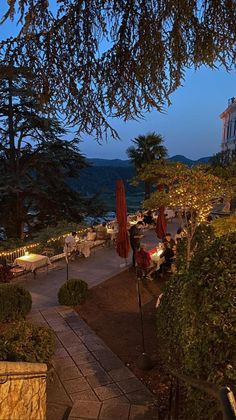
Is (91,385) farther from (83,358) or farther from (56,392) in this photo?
(83,358)

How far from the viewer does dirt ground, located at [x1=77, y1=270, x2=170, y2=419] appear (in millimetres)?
6781

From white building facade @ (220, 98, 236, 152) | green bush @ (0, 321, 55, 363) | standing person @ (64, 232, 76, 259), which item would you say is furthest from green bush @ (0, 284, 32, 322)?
white building facade @ (220, 98, 236, 152)

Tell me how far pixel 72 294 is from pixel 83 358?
2973 millimetres

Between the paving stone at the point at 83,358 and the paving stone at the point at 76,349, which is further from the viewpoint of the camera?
the paving stone at the point at 76,349

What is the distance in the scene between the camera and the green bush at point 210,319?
3523 mm

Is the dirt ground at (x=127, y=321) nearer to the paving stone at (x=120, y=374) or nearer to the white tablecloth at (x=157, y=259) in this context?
the paving stone at (x=120, y=374)

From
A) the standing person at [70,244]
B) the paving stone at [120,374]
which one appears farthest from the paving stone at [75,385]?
the standing person at [70,244]

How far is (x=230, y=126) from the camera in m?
62.4

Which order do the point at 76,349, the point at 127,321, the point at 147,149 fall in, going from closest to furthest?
the point at 76,349 → the point at 127,321 → the point at 147,149

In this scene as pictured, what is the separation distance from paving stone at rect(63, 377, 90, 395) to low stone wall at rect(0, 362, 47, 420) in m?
1.81

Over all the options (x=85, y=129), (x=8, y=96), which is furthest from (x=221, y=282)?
(x=8, y=96)

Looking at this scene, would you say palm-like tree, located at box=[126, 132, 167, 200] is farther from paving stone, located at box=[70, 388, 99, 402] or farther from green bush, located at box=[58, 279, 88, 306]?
paving stone, located at box=[70, 388, 99, 402]

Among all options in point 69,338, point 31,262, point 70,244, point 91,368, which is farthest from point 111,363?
point 70,244

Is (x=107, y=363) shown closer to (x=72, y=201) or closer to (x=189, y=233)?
(x=189, y=233)
